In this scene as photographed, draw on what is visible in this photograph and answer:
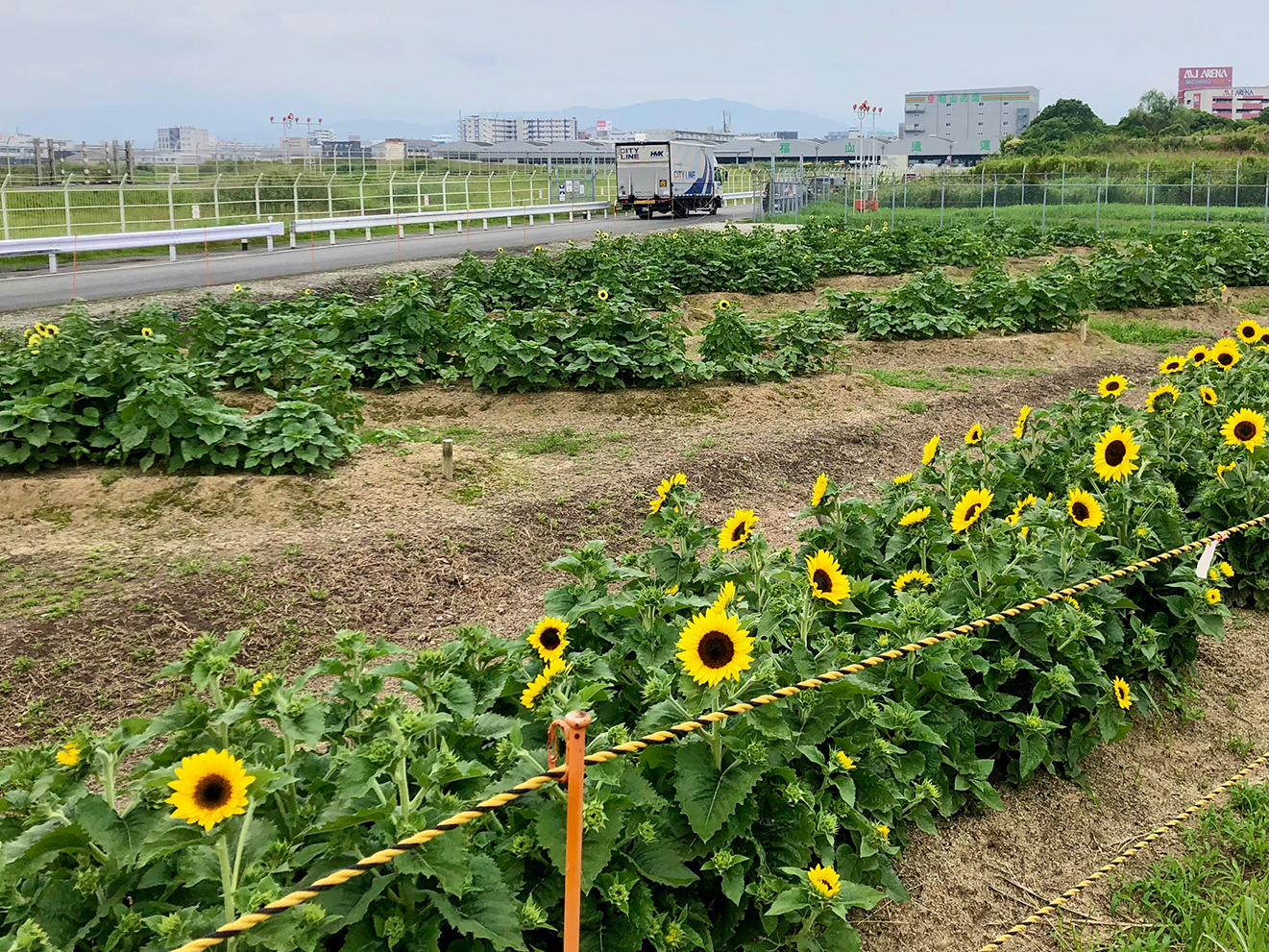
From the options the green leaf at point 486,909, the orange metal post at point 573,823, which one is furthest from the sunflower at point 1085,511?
the green leaf at point 486,909

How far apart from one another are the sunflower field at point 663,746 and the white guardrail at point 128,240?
64.0ft

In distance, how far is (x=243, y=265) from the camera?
22609mm

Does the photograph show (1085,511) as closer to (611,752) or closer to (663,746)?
(663,746)

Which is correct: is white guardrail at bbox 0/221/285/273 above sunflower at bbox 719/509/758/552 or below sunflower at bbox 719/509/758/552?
above

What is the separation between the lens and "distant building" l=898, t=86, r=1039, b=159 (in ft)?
439

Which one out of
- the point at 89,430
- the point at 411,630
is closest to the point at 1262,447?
the point at 411,630

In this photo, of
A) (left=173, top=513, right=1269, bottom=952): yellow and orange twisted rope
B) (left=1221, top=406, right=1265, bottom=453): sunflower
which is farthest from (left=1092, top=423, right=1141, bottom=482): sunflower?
(left=1221, top=406, right=1265, bottom=453): sunflower

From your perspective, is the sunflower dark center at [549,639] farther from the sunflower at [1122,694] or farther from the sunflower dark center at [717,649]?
the sunflower at [1122,694]

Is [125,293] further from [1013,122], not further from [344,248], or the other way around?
[1013,122]

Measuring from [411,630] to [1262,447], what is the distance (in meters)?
4.66

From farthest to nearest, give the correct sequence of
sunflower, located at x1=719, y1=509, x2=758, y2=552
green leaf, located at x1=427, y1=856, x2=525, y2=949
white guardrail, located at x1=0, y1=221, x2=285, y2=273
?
white guardrail, located at x1=0, y1=221, x2=285, y2=273, sunflower, located at x1=719, y1=509, x2=758, y2=552, green leaf, located at x1=427, y1=856, x2=525, y2=949

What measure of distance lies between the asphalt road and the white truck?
10561 mm

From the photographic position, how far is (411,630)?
5973mm

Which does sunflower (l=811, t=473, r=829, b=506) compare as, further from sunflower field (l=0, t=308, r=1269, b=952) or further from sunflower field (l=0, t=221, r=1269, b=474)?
sunflower field (l=0, t=221, r=1269, b=474)
